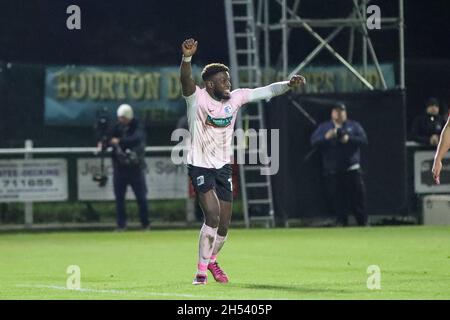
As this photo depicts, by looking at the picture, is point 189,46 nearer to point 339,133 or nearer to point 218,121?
point 218,121

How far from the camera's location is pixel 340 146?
28062mm

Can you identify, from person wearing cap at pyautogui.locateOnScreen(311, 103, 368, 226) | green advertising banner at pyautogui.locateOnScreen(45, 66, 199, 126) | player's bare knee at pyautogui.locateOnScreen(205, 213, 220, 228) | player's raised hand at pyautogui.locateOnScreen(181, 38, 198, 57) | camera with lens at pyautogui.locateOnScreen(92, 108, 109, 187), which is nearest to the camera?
player's raised hand at pyautogui.locateOnScreen(181, 38, 198, 57)

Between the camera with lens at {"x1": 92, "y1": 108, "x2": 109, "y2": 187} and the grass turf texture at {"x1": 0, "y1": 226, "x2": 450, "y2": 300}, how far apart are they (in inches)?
49.6

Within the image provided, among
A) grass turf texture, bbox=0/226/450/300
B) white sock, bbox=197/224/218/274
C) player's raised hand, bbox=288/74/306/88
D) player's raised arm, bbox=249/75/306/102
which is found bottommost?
grass turf texture, bbox=0/226/450/300

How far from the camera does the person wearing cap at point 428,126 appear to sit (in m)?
28.6

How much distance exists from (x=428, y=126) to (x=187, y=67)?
556 inches

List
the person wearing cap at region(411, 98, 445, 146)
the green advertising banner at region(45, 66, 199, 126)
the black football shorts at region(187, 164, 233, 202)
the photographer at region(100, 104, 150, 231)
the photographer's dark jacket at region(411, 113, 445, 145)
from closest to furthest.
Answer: the black football shorts at region(187, 164, 233, 202) → the photographer at region(100, 104, 150, 231) → the green advertising banner at region(45, 66, 199, 126) → the person wearing cap at region(411, 98, 445, 146) → the photographer's dark jacket at region(411, 113, 445, 145)

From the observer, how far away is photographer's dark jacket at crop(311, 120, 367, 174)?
91.5ft

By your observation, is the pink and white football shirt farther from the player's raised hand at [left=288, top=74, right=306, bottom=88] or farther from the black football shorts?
the player's raised hand at [left=288, top=74, right=306, bottom=88]

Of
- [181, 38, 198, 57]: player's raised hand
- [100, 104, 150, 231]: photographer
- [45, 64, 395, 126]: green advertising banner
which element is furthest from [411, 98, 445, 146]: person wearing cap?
[181, 38, 198, 57]: player's raised hand

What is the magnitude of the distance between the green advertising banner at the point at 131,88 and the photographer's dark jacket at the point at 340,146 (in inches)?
52.2

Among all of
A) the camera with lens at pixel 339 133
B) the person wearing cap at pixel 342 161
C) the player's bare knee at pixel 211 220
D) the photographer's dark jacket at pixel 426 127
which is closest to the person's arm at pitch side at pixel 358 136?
the person wearing cap at pixel 342 161

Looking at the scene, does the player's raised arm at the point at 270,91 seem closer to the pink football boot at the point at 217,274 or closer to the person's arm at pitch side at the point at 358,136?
the pink football boot at the point at 217,274

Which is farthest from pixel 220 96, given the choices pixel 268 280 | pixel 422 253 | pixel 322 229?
pixel 322 229
